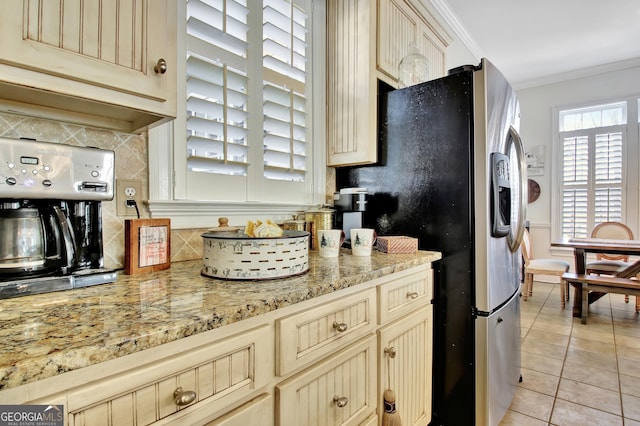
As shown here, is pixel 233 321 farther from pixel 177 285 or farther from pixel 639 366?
pixel 639 366

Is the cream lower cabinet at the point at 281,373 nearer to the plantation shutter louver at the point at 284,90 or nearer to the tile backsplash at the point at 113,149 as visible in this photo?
the tile backsplash at the point at 113,149

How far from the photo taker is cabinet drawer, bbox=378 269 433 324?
1214mm

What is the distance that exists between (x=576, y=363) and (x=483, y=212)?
5.57 feet

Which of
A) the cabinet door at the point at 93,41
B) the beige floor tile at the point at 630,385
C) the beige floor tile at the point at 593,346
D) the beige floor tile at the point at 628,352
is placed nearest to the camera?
the cabinet door at the point at 93,41

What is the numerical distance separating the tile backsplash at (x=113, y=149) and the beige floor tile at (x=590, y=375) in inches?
96.4

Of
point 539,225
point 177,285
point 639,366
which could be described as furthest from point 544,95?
point 177,285

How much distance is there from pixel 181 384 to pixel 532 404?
205 centimetres

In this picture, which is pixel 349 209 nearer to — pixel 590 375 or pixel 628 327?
pixel 590 375

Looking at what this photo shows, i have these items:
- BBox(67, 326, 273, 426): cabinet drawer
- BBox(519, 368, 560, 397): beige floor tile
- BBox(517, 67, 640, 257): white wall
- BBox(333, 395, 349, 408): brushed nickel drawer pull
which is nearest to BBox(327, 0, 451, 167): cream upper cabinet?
BBox(333, 395, 349, 408): brushed nickel drawer pull

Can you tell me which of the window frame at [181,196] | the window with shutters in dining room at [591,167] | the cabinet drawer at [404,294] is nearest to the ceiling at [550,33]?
the window with shutters in dining room at [591,167]

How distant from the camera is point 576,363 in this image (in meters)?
2.32

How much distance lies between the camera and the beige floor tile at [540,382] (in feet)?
6.59

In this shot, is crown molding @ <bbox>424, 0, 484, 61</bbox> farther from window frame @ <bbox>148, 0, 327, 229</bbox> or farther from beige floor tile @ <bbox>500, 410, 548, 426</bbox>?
beige floor tile @ <bbox>500, 410, 548, 426</bbox>

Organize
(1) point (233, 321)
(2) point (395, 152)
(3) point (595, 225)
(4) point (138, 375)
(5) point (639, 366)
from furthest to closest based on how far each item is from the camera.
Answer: (3) point (595, 225) < (5) point (639, 366) < (2) point (395, 152) < (1) point (233, 321) < (4) point (138, 375)
